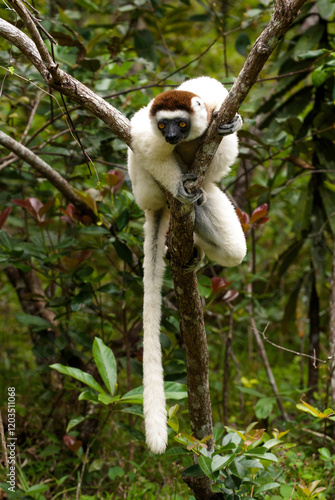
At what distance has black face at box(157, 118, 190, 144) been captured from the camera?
262 centimetres

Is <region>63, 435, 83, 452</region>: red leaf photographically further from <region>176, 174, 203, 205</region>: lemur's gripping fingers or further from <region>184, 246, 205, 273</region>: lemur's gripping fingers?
<region>176, 174, 203, 205</region>: lemur's gripping fingers

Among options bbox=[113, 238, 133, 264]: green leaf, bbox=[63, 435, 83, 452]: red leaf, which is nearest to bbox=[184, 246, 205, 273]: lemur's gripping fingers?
bbox=[113, 238, 133, 264]: green leaf

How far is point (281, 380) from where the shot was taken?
5.75 meters

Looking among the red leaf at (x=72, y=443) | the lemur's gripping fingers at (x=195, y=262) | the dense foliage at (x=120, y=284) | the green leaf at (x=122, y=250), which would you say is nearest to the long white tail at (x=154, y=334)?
the dense foliage at (x=120, y=284)

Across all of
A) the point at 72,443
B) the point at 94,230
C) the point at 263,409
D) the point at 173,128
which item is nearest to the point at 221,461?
the point at 263,409

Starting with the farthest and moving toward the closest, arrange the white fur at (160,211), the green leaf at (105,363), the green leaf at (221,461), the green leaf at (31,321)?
the green leaf at (31,321), the green leaf at (105,363), the white fur at (160,211), the green leaf at (221,461)

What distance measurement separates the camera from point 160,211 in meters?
3.29

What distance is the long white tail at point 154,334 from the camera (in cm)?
242

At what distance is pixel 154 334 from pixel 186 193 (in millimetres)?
890

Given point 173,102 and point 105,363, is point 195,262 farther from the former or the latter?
point 173,102

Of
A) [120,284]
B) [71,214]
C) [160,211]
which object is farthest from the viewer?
[120,284]

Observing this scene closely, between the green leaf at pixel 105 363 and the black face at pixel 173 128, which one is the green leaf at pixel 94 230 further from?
the black face at pixel 173 128

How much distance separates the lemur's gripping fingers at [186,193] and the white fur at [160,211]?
1.2 inches

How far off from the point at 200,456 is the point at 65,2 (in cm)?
605
